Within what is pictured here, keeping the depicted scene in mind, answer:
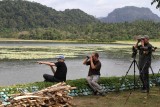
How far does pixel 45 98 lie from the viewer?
9.00 metres

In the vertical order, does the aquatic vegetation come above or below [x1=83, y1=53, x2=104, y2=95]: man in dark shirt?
below

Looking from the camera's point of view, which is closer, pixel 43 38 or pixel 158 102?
pixel 158 102

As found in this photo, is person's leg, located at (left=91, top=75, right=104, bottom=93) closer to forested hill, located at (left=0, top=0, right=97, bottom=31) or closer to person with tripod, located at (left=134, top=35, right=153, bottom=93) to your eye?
person with tripod, located at (left=134, top=35, right=153, bottom=93)

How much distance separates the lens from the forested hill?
14412 centimetres

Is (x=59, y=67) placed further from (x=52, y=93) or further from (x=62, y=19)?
(x=62, y=19)

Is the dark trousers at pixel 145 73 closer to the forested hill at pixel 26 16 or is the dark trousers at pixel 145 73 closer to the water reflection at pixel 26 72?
the water reflection at pixel 26 72

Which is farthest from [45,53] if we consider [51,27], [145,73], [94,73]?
[51,27]

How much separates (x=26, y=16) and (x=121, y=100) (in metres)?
144

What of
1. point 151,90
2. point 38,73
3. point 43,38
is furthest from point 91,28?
point 151,90

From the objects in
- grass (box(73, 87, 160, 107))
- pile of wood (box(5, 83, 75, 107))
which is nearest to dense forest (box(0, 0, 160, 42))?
grass (box(73, 87, 160, 107))

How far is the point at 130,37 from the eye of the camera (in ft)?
371

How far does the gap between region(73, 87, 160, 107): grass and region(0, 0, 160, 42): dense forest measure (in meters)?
92.8

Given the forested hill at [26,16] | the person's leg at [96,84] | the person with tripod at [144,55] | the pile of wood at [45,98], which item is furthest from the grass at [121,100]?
the forested hill at [26,16]

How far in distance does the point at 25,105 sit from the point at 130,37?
106 metres
